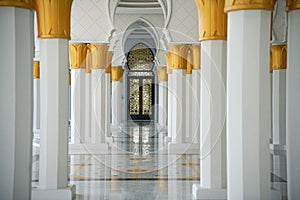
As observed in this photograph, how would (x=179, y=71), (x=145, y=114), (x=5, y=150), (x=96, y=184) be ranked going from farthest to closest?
(x=145, y=114), (x=179, y=71), (x=96, y=184), (x=5, y=150)

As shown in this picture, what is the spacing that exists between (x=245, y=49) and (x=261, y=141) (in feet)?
3.26

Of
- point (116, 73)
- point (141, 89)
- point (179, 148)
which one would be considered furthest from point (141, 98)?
point (179, 148)

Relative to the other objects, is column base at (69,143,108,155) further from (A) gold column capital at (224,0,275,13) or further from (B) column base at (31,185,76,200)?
(A) gold column capital at (224,0,275,13)

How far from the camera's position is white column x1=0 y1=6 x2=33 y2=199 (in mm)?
4629

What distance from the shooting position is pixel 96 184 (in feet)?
26.2

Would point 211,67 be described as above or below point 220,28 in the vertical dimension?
below

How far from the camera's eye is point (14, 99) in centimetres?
468

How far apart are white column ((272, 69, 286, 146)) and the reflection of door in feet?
60.2

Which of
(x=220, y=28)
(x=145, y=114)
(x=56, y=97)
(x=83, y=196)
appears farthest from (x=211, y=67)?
(x=145, y=114)

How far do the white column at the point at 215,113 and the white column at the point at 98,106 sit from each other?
633 cm

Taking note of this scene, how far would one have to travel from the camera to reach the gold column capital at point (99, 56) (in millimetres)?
Result: 12703

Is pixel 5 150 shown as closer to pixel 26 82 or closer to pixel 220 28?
pixel 26 82

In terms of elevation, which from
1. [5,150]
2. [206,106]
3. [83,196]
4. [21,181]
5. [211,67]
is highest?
[211,67]

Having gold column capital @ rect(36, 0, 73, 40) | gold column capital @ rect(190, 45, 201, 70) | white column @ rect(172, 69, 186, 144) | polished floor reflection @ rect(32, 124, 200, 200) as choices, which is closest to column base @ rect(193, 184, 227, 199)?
polished floor reflection @ rect(32, 124, 200, 200)
